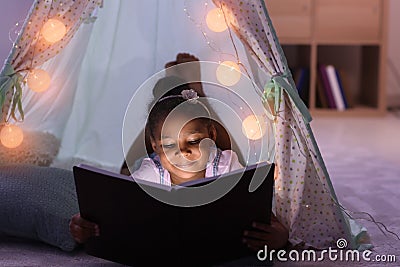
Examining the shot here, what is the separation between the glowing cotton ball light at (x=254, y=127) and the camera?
205 centimetres

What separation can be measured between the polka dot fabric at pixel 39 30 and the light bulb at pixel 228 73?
0.51 meters

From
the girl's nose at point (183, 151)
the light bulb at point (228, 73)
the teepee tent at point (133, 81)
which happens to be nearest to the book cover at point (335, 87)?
the teepee tent at point (133, 81)

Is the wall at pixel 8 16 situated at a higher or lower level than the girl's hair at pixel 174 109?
higher

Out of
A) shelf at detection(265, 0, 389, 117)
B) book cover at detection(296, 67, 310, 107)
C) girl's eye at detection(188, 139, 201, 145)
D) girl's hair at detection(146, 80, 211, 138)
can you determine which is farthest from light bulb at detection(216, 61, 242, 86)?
book cover at detection(296, 67, 310, 107)

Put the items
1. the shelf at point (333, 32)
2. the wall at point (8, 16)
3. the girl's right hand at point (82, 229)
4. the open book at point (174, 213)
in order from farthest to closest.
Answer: the shelf at point (333, 32) → the wall at point (8, 16) → the girl's right hand at point (82, 229) → the open book at point (174, 213)

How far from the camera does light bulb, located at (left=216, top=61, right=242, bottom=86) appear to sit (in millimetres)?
2225

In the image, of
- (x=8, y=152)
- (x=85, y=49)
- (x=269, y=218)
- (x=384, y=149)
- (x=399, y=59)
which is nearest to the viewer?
(x=269, y=218)

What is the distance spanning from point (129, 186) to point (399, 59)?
3.35 metres

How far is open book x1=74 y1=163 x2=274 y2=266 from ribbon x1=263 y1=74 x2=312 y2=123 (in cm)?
26

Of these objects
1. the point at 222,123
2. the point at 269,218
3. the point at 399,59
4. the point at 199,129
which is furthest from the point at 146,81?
the point at 399,59

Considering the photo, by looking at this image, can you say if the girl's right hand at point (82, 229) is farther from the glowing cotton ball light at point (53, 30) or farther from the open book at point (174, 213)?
the glowing cotton ball light at point (53, 30)

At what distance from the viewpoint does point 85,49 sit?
249 cm

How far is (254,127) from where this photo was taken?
6.95 feet

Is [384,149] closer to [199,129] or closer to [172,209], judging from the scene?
[199,129]
